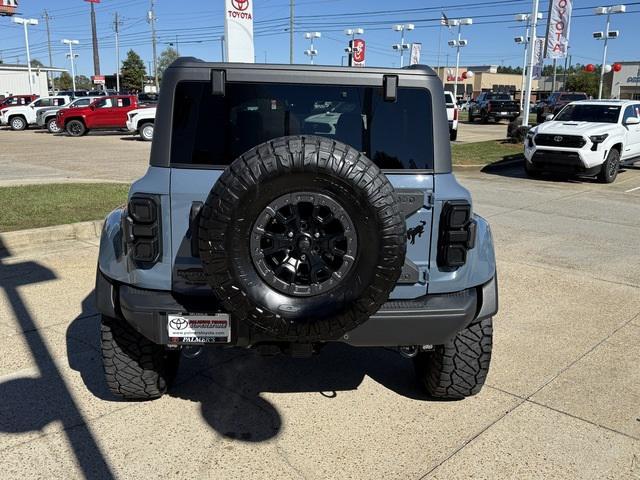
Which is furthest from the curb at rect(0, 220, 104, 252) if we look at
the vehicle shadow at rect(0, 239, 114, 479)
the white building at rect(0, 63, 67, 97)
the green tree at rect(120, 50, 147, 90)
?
the green tree at rect(120, 50, 147, 90)

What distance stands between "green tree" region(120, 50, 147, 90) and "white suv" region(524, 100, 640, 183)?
247ft

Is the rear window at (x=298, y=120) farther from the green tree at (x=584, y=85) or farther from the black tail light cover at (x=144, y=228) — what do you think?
the green tree at (x=584, y=85)

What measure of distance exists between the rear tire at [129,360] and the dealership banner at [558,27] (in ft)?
65.4

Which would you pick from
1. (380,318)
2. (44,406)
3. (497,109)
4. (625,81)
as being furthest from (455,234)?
(625,81)

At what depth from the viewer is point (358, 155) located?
100 inches

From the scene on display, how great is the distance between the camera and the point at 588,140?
41.8 ft

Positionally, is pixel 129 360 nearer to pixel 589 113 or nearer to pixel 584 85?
pixel 589 113

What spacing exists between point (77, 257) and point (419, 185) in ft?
15.7

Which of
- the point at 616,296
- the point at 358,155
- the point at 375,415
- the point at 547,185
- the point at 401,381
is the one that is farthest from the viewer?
the point at 547,185

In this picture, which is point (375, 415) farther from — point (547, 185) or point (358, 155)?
point (547, 185)

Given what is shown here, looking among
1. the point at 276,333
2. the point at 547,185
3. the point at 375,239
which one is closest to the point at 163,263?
the point at 276,333

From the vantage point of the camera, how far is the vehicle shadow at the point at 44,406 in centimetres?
293

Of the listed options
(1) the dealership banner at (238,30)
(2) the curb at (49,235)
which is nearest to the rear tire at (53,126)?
(1) the dealership banner at (238,30)

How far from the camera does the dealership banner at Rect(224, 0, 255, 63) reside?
1009 centimetres
